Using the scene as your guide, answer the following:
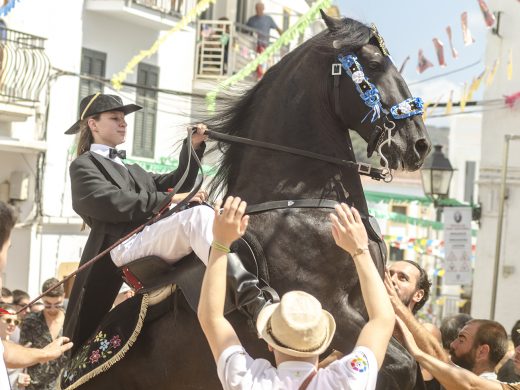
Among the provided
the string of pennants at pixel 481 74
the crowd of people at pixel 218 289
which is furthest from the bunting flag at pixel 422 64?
the crowd of people at pixel 218 289

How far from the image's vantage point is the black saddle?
6820 mm

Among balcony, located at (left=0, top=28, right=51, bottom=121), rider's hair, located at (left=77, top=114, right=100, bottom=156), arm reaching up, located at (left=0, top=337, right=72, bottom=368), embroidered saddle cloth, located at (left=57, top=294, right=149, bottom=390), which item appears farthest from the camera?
balcony, located at (left=0, top=28, right=51, bottom=121)

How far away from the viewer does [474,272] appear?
23984mm

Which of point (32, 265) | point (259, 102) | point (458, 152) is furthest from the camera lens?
point (458, 152)

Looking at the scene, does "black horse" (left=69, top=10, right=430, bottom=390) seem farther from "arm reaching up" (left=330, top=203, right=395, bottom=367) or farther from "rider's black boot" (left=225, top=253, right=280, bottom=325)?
"arm reaching up" (left=330, top=203, right=395, bottom=367)

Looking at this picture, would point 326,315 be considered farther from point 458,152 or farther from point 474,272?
point 458,152

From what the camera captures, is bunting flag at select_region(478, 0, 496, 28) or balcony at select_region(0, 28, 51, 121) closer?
bunting flag at select_region(478, 0, 496, 28)

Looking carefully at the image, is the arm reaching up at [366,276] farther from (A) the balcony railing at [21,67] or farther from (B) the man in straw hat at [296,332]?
(A) the balcony railing at [21,67]

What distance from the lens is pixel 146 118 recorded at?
25547 mm

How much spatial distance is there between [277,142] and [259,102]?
342 mm

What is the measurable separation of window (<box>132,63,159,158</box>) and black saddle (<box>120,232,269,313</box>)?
58.6 feet

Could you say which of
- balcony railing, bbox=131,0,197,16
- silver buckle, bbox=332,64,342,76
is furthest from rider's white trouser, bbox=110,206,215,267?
balcony railing, bbox=131,0,197,16

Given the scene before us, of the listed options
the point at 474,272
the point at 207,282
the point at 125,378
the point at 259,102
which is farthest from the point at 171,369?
the point at 474,272

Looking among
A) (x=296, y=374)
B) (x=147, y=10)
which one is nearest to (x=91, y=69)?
(x=147, y=10)
